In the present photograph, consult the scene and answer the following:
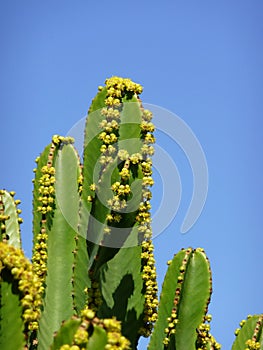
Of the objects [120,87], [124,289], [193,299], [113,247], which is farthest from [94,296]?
[120,87]

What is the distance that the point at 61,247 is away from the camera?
466 centimetres

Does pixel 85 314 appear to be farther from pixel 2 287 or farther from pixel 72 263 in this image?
pixel 72 263

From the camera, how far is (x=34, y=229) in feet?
15.7

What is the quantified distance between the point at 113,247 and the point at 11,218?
66 centimetres

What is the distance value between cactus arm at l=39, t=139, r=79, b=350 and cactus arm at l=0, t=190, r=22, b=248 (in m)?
0.42

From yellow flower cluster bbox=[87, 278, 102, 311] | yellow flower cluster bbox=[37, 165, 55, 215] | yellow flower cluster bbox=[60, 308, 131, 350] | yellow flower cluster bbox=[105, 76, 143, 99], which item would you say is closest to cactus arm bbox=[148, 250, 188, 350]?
yellow flower cluster bbox=[87, 278, 102, 311]

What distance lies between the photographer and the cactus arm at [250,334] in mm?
4695

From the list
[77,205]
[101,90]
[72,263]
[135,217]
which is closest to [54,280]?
[72,263]

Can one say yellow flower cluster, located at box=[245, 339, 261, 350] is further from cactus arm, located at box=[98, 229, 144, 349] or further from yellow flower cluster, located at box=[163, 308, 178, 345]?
cactus arm, located at box=[98, 229, 144, 349]

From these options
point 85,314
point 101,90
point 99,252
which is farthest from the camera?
point 101,90

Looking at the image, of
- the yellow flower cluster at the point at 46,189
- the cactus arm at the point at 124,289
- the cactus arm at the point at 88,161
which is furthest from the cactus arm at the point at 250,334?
the yellow flower cluster at the point at 46,189

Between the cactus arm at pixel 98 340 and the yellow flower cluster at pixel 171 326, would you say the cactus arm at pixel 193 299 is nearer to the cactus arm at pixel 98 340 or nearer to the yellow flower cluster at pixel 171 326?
the yellow flower cluster at pixel 171 326

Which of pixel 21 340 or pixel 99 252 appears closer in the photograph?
pixel 21 340

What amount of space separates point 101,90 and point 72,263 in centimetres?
116
